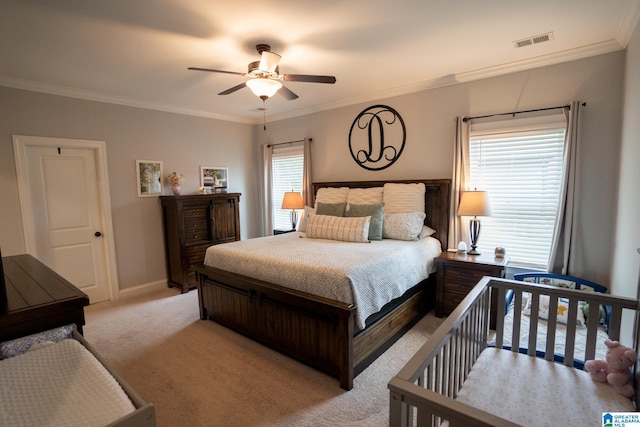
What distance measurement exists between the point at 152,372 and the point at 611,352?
306 cm

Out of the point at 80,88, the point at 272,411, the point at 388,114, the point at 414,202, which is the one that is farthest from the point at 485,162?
the point at 80,88

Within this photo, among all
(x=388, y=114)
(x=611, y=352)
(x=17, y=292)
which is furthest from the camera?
(x=388, y=114)

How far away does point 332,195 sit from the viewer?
4.33 m

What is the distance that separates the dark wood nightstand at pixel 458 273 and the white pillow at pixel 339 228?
Answer: 0.88m

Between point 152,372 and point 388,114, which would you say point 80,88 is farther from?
point 388,114

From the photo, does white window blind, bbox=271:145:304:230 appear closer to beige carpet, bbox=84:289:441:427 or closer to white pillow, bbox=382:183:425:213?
white pillow, bbox=382:183:425:213

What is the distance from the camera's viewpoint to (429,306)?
350 centimetres

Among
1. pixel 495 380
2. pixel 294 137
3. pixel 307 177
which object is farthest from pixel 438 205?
pixel 294 137

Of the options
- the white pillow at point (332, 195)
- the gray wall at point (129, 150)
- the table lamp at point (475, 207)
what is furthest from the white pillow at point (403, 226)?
the gray wall at point (129, 150)

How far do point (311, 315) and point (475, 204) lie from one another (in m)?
2.13

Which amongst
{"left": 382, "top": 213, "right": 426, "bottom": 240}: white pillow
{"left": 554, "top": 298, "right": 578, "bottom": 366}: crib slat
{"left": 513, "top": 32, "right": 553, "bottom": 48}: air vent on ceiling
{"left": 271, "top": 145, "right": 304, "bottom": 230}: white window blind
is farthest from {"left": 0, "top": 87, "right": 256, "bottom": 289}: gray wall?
{"left": 554, "top": 298, "right": 578, "bottom": 366}: crib slat

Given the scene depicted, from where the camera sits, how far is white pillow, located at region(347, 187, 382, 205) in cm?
395

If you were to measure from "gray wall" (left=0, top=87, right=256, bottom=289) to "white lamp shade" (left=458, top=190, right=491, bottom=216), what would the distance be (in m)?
3.86

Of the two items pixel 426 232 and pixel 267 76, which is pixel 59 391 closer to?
pixel 267 76
